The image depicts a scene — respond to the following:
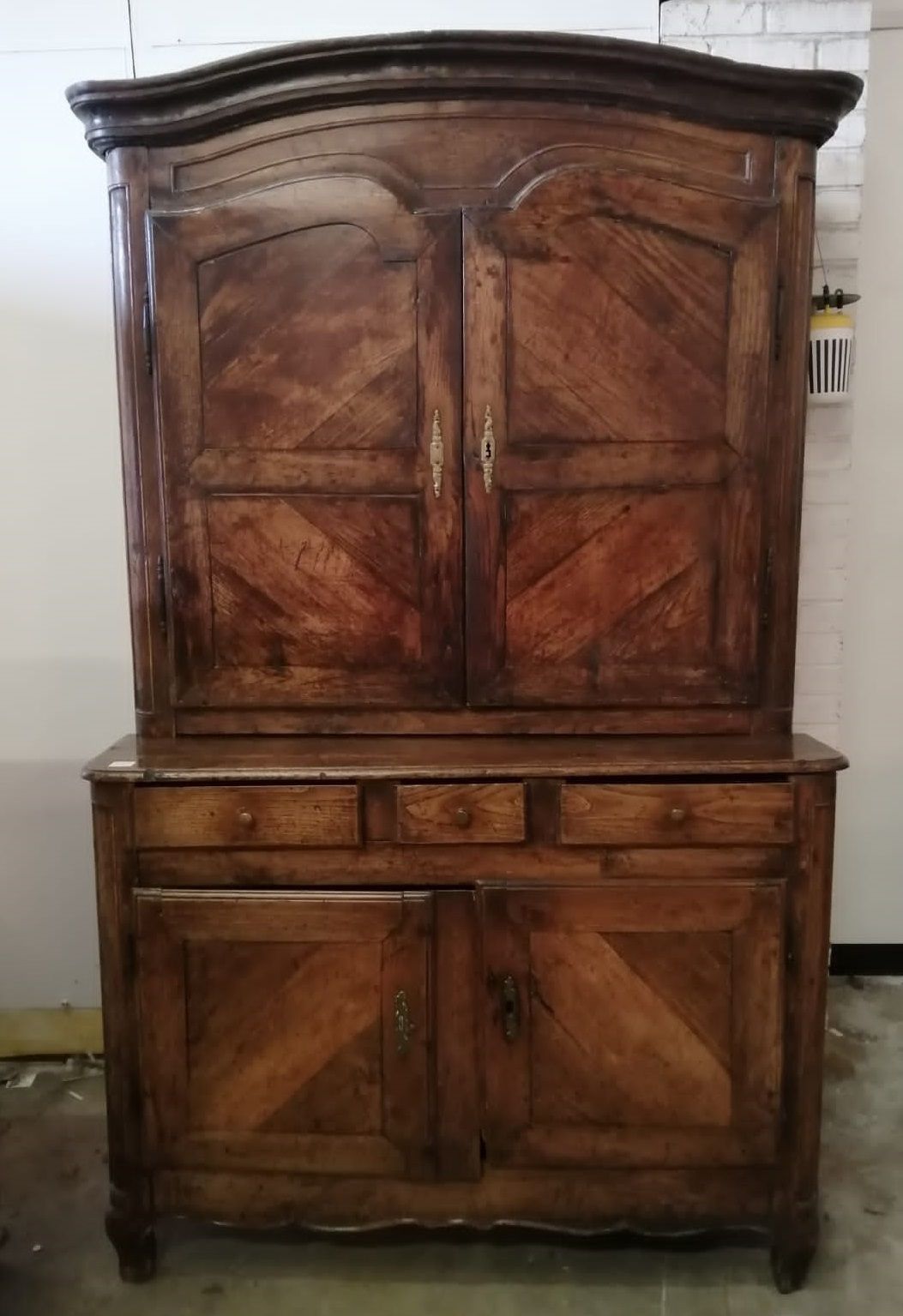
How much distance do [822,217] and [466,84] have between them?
952mm

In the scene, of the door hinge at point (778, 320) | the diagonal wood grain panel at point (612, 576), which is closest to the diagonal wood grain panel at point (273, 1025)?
the diagonal wood grain panel at point (612, 576)

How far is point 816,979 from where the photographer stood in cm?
158

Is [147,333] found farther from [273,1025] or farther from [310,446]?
[273,1025]

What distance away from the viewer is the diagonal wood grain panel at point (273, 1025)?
5.25 ft

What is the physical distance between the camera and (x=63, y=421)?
2.19 metres

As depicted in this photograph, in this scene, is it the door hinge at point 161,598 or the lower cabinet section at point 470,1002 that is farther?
the door hinge at point 161,598

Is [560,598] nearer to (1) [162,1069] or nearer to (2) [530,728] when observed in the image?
(2) [530,728]

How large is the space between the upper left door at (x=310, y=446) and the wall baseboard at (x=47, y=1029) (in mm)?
1132

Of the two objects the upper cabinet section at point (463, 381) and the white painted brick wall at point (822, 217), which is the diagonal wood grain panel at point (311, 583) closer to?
the upper cabinet section at point (463, 381)

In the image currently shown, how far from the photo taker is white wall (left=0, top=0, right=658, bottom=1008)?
206 cm

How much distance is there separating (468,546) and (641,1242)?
1317 millimetres

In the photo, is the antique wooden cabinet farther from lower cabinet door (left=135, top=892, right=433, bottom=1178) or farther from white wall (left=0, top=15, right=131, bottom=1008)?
white wall (left=0, top=15, right=131, bottom=1008)

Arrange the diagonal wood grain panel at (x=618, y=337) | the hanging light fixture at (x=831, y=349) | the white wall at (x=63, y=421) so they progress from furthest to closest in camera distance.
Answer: the white wall at (x=63, y=421)
the hanging light fixture at (x=831, y=349)
the diagonal wood grain panel at (x=618, y=337)

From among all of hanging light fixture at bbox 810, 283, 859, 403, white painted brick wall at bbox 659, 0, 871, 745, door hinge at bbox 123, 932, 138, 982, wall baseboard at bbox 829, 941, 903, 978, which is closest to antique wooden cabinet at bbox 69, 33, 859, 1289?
door hinge at bbox 123, 932, 138, 982
